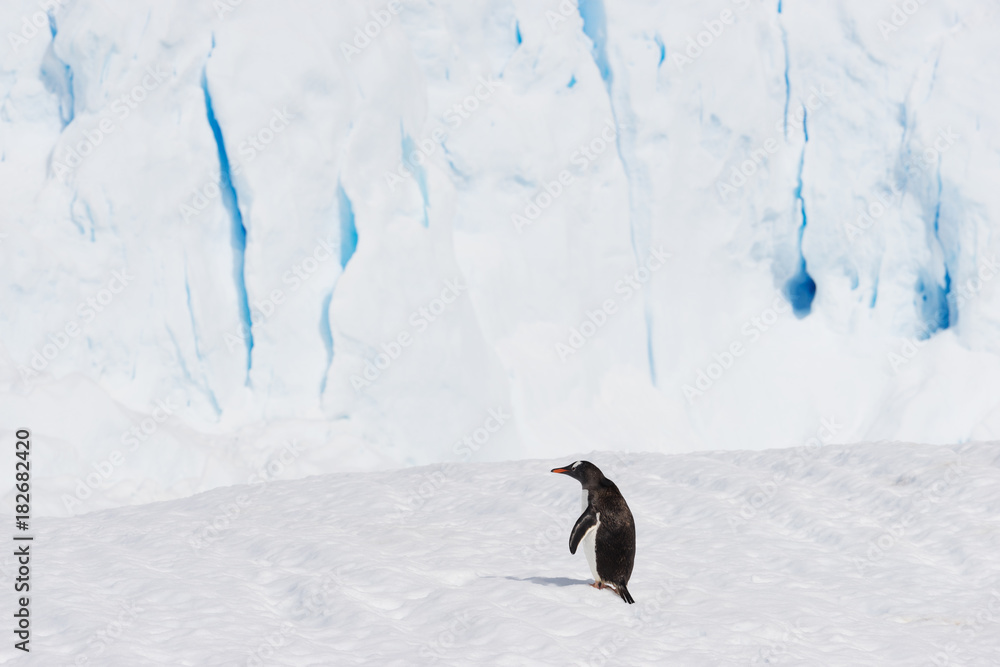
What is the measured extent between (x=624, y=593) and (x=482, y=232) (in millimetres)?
9616

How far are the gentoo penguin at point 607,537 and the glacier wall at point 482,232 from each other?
22.2 feet

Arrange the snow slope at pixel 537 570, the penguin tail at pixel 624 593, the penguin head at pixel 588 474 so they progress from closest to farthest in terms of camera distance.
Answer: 1. the snow slope at pixel 537 570
2. the penguin tail at pixel 624 593
3. the penguin head at pixel 588 474

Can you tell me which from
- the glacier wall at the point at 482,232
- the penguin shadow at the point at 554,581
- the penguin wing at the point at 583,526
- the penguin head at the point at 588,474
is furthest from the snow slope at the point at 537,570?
the glacier wall at the point at 482,232

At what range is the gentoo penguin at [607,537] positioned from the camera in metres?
3.68

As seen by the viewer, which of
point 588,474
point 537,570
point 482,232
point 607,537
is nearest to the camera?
point 607,537

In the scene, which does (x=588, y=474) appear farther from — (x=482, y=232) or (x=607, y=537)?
(x=482, y=232)

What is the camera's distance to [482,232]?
1296cm

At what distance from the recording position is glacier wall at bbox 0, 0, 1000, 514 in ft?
35.9

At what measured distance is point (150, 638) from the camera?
306 centimetres

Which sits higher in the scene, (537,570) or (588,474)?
(588,474)

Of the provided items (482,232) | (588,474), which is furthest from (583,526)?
(482,232)

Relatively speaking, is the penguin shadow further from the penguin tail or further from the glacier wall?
the glacier wall

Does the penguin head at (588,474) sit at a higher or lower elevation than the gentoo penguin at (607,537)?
higher

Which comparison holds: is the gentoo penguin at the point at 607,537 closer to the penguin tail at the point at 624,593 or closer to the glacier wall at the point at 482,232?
the penguin tail at the point at 624,593
